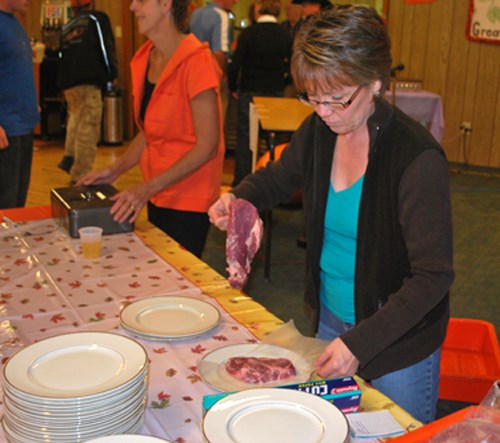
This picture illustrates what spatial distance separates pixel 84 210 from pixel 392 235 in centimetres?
112

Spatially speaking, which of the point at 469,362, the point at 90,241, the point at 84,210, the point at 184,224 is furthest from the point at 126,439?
the point at 469,362

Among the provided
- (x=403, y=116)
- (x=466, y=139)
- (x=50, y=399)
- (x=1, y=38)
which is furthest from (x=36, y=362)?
(x=466, y=139)

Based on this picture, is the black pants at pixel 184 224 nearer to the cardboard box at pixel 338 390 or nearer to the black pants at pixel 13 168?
the black pants at pixel 13 168

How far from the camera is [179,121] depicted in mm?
2385

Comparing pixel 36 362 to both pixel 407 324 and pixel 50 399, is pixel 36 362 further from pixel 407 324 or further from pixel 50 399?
pixel 407 324

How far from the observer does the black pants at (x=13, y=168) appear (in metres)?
3.40

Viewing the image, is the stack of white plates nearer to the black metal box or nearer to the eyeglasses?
the eyeglasses

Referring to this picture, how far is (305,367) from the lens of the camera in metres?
1.31

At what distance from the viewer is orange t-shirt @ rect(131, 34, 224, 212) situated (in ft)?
7.59

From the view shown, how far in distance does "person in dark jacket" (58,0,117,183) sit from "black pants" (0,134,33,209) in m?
2.54

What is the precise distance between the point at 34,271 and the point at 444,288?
1189 millimetres

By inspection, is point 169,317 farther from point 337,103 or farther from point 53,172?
point 53,172

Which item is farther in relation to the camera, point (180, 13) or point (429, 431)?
point (180, 13)

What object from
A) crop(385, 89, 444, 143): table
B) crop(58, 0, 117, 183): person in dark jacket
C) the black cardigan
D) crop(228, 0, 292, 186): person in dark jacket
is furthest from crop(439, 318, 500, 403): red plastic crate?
crop(58, 0, 117, 183): person in dark jacket
